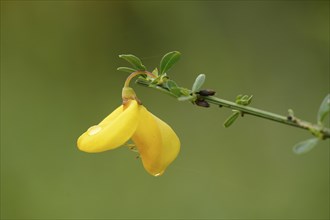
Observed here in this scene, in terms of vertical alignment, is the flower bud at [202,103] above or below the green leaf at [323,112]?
above

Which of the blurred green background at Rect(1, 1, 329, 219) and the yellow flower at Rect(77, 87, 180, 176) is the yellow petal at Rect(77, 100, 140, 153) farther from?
the blurred green background at Rect(1, 1, 329, 219)

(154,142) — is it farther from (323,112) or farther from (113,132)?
(323,112)

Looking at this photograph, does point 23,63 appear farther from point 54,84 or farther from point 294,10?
point 294,10

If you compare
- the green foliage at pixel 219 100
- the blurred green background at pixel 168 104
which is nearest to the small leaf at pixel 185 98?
the green foliage at pixel 219 100

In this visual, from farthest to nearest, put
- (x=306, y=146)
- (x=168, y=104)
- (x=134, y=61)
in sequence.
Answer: (x=168, y=104), (x=134, y=61), (x=306, y=146)

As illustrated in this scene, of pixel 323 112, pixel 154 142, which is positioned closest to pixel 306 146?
pixel 323 112

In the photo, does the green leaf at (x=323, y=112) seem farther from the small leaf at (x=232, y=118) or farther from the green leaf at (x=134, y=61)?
the green leaf at (x=134, y=61)

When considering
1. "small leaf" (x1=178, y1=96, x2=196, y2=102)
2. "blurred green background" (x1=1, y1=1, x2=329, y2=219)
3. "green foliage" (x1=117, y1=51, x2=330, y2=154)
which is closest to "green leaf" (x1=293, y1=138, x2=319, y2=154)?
"green foliage" (x1=117, y1=51, x2=330, y2=154)
